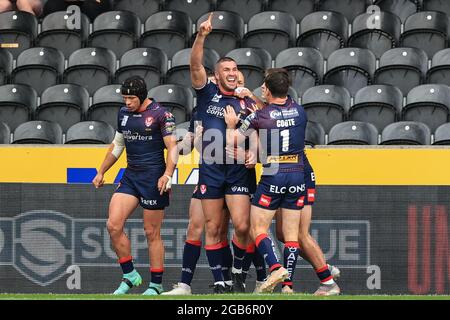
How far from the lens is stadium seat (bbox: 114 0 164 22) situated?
64.0ft

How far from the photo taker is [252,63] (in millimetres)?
17625

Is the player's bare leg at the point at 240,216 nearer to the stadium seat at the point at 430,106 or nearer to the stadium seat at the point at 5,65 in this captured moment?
the stadium seat at the point at 430,106

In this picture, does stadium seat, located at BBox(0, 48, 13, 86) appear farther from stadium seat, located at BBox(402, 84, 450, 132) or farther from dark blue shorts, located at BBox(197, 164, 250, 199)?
dark blue shorts, located at BBox(197, 164, 250, 199)

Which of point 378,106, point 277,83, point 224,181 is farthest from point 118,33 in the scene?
point 277,83

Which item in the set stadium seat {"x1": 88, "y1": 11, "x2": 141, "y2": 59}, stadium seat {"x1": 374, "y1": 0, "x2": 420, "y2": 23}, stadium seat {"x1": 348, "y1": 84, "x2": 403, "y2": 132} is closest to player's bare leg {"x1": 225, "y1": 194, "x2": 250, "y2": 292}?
stadium seat {"x1": 348, "y1": 84, "x2": 403, "y2": 132}

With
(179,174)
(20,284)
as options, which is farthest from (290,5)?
(20,284)

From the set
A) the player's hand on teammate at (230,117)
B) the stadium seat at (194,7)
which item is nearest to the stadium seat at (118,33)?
the stadium seat at (194,7)

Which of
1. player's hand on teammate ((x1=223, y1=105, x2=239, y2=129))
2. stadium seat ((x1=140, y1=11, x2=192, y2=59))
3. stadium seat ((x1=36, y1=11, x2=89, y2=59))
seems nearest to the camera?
player's hand on teammate ((x1=223, y1=105, x2=239, y2=129))

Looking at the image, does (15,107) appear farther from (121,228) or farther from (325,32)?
(121,228)

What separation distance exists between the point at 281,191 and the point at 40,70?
7.35 metres

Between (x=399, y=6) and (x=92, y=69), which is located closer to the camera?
(x=92, y=69)

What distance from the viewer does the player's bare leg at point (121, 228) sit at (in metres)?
12.9

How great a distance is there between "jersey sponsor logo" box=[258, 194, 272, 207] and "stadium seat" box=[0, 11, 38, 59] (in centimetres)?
806

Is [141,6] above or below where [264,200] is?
above
